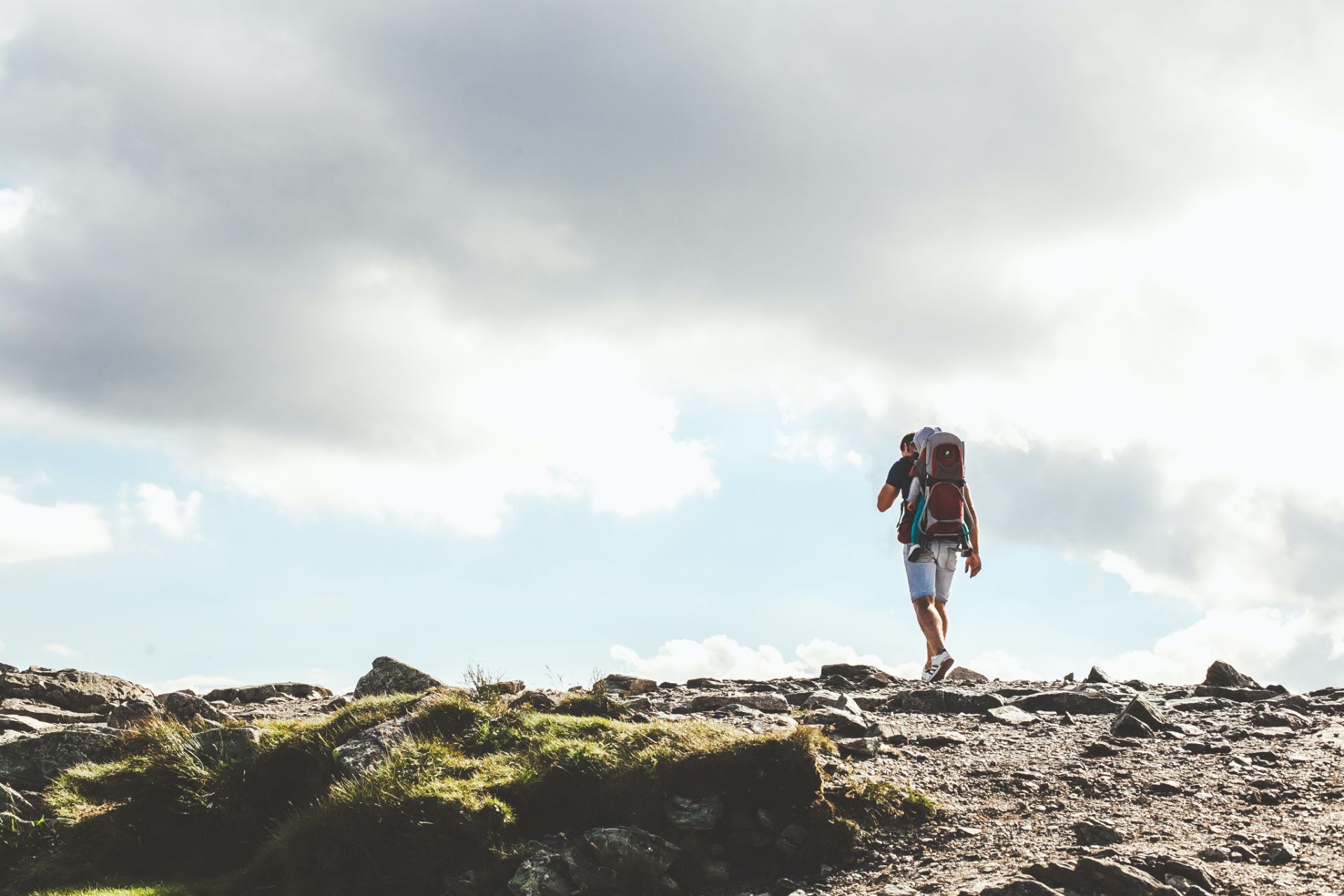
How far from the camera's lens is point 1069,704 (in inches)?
581

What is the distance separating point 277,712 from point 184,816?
177 inches

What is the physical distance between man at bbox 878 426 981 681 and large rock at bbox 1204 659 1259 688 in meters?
4.28

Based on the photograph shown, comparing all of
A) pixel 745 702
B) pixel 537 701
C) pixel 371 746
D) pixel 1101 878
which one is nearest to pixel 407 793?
pixel 371 746

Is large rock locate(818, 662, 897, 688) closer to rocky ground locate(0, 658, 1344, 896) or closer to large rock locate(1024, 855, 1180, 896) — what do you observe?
rocky ground locate(0, 658, 1344, 896)

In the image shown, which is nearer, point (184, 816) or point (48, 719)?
point (184, 816)

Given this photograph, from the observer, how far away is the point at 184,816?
39.3 ft

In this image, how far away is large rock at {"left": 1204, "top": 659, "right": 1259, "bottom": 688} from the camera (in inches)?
711

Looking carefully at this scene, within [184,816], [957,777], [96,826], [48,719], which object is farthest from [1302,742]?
[48,719]

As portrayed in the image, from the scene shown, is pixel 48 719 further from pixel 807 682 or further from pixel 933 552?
pixel 933 552

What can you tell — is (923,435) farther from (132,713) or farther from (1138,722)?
(132,713)

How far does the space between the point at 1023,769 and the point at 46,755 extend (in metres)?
11.7

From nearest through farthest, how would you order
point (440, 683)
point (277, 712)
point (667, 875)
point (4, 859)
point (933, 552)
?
point (667, 875) < point (4, 859) < point (440, 683) < point (277, 712) < point (933, 552)

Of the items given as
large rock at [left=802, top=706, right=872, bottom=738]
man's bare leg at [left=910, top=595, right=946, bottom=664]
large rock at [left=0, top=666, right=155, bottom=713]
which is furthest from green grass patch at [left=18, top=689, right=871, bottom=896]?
man's bare leg at [left=910, top=595, right=946, bottom=664]

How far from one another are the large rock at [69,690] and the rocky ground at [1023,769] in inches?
48.1
